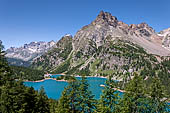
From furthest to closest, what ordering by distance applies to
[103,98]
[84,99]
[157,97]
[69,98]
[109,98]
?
[69,98], [84,99], [157,97], [103,98], [109,98]

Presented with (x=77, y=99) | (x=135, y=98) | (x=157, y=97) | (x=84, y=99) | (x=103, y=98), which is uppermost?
(x=157, y=97)

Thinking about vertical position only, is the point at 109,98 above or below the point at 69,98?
above

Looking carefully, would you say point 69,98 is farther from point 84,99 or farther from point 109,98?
point 109,98

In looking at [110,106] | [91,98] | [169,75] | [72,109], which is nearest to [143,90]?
[110,106]

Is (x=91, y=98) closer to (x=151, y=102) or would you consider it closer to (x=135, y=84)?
(x=135, y=84)

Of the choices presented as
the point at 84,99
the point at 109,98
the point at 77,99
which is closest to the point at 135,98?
the point at 109,98

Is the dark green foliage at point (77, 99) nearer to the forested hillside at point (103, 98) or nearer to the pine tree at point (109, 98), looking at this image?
the forested hillside at point (103, 98)

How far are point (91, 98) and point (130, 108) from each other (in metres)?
7.42

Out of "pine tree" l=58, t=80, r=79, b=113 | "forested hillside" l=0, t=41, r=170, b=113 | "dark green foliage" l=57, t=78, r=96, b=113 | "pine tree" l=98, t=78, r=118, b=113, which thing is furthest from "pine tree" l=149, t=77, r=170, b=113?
"pine tree" l=58, t=80, r=79, b=113

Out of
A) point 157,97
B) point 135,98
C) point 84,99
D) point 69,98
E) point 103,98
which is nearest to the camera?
point 103,98

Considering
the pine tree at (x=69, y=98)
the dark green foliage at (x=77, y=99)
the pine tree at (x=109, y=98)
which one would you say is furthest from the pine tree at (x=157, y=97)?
the pine tree at (x=69, y=98)

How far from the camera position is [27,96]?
3112cm

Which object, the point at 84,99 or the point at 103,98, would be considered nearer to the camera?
the point at 103,98

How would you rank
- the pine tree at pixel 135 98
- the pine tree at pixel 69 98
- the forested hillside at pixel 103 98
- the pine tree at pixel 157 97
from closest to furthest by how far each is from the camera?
the forested hillside at pixel 103 98 → the pine tree at pixel 157 97 → the pine tree at pixel 135 98 → the pine tree at pixel 69 98
